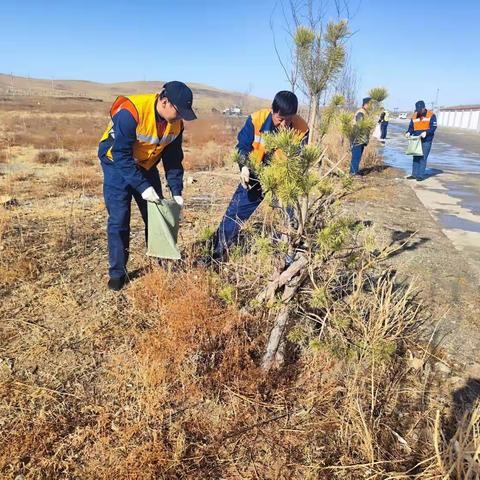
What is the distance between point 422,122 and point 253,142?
624cm

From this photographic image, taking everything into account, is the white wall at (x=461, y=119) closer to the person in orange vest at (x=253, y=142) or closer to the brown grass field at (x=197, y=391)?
the person in orange vest at (x=253, y=142)

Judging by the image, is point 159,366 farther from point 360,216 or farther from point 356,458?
point 360,216

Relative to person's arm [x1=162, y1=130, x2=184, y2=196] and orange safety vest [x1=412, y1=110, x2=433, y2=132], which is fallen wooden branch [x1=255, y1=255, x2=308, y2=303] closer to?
person's arm [x1=162, y1=130, x2=184, y2=196]

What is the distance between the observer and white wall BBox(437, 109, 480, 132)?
112ft

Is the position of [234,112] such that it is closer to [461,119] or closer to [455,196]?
[461,119]

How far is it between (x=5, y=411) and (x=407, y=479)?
1822mm

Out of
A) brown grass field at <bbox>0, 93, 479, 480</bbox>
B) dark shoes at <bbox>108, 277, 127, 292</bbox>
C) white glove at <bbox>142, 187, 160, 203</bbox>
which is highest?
white glove at <bbox>142, 187, 160, 203</bbox>

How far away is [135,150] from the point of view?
293 cm

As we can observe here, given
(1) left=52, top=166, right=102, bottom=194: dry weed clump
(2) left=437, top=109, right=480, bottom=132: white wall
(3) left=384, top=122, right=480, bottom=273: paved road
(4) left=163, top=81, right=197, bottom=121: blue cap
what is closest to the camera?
(4) left=163, top=81, right=197, bottom=121: blue cap

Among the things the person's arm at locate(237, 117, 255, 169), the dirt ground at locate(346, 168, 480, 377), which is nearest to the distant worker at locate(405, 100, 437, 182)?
the dirt ground at locate(346, 168, 480, 377)

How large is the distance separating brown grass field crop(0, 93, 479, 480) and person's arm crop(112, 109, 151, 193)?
649 mm

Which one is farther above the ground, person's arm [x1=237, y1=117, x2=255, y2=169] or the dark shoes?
person's arm [x1=237, y1=117, x2=255, y2=169]

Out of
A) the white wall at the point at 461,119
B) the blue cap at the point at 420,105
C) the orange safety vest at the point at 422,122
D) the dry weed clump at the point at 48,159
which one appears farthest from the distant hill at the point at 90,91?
the blue cap at the point at 420,105

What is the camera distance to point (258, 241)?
2.04 metres
